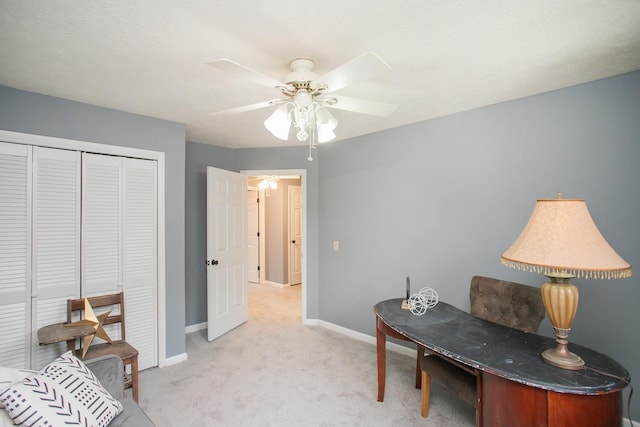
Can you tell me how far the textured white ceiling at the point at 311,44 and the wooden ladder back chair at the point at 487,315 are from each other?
4.78 feet

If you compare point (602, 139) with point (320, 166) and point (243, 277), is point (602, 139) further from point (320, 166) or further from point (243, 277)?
point (243, 277)

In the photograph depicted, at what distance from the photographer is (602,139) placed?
7.05 ft

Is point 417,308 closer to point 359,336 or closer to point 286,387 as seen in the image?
point 286,387

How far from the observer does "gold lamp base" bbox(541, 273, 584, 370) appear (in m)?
1.49

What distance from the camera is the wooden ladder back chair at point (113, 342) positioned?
2.29 metres

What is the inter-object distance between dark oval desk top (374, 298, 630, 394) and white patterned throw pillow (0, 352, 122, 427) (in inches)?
65.2

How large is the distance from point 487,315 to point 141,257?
9.76 ft

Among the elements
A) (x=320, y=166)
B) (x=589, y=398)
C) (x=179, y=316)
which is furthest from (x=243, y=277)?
(x=589, y=398)

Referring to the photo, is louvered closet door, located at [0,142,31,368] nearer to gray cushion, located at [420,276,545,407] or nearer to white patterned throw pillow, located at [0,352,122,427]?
white patterned throw pillow, located at [0,352,122,427]

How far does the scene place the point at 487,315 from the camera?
222cm

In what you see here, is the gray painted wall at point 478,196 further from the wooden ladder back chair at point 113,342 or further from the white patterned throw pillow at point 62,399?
the white patterned throw pillow at point 62,399

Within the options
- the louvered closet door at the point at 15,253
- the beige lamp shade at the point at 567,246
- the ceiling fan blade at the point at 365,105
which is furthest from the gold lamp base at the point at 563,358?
the louvered closet door at the point at 15,253

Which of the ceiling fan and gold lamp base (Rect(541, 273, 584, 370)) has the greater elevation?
the ceiling fan

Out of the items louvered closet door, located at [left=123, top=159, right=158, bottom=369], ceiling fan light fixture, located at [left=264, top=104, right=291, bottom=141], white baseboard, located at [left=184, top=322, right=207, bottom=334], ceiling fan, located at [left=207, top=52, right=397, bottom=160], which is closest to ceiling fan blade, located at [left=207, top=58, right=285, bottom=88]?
ceiling fan, located at [left=207, top=52, right=397, bottom=160]
